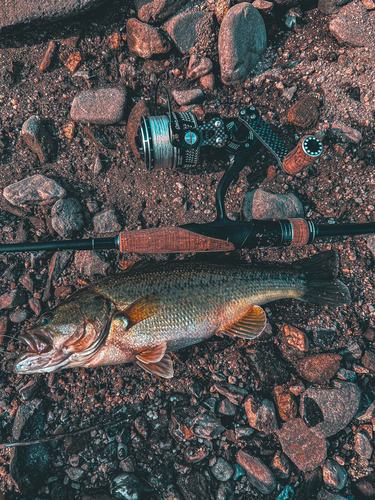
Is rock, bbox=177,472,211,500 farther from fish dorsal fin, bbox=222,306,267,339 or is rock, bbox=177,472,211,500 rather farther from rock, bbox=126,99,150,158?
rock, bbox=126,99,150,158

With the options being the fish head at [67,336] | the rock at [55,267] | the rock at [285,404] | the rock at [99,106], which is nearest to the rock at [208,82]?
the rock at [99,106]

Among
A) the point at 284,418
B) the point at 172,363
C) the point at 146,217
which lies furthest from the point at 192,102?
the point at 284,418

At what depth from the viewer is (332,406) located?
3.38 m

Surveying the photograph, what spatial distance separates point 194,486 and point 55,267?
2983 mm

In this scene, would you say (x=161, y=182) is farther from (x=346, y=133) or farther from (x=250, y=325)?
(x=346, y=133)

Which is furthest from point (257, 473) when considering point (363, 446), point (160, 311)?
point (160, 311)

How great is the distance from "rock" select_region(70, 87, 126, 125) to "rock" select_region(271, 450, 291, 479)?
15.0 ft

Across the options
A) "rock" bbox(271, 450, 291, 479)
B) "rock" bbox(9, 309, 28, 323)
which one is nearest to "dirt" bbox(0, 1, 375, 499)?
"rock" bbox(9, 309, 28, 323)

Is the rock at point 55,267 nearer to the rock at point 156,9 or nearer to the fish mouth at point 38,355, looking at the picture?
the fish mouth at point 38,355

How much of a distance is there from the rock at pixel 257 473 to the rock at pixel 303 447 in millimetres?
320

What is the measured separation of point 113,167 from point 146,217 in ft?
2.69

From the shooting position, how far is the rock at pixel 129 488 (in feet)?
10.3

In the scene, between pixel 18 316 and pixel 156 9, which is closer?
pixel 18 316

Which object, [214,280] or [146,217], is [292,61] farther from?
[214,280]
